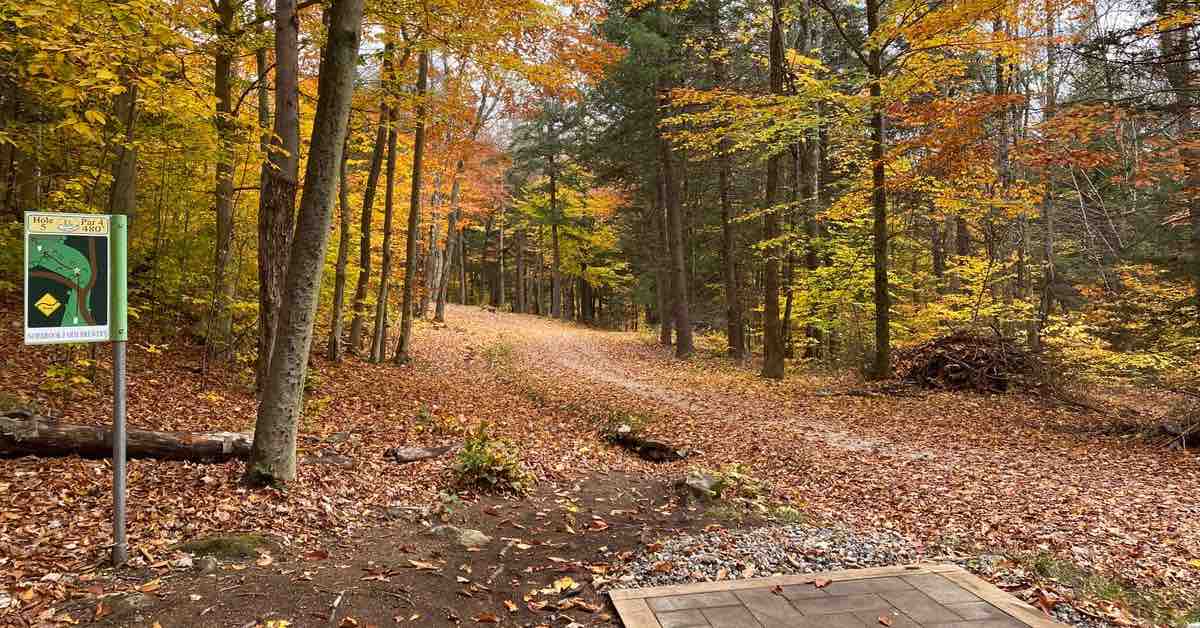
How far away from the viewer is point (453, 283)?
51.0 metres

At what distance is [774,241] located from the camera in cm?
1303

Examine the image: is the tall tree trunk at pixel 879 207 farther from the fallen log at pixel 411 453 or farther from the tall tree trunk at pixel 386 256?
the tall tree trunk at pixel 386 256

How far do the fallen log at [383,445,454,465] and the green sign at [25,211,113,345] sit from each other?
11.8 ft

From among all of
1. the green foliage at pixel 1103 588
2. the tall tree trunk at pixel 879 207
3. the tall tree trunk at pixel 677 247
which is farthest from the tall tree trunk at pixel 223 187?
the tall tree trunk at pixel 677 247

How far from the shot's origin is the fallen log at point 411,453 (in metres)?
6.95

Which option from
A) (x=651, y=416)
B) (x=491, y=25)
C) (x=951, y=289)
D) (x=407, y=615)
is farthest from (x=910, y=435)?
(x=951, y=289)

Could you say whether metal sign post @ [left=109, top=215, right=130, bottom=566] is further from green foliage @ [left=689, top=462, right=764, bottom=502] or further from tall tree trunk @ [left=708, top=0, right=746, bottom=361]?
tall tree trunk @ [left=708, top=0, right=746, bottom=361]

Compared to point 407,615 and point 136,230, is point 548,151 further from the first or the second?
point 407,615

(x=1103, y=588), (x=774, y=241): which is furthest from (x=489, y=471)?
(x=774, y=241)

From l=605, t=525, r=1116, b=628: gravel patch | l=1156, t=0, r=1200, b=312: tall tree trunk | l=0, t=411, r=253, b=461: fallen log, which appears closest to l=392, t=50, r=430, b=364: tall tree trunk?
l=0, t=411, r=253, b=461: fallen log

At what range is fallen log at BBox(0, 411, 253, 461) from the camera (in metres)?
5.16

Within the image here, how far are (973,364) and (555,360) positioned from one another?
10.3 metres

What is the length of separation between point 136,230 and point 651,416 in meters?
8.54

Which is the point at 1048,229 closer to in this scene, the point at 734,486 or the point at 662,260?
the point at 662,260
